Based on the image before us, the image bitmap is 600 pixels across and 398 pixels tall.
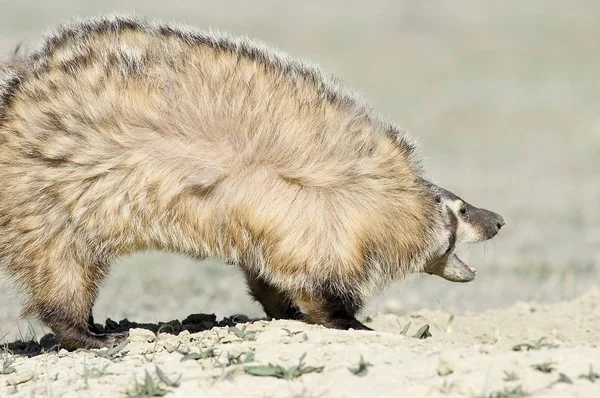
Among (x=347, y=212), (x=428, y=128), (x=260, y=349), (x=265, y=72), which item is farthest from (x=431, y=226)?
(x=428, y=128)

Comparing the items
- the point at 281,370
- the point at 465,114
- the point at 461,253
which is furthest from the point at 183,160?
the point at 465,114

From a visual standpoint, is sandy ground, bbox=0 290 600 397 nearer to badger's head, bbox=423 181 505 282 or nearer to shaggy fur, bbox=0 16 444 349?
shaggy fur, bbox=0 16 444 349

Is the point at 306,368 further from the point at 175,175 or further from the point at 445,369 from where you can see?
the point at 175,175

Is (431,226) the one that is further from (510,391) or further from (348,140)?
(510,391)

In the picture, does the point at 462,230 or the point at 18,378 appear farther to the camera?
the point at 462,230

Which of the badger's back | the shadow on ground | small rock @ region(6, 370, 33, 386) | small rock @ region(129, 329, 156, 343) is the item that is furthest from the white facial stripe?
small rock @ region(6, 370, 33, 386)
